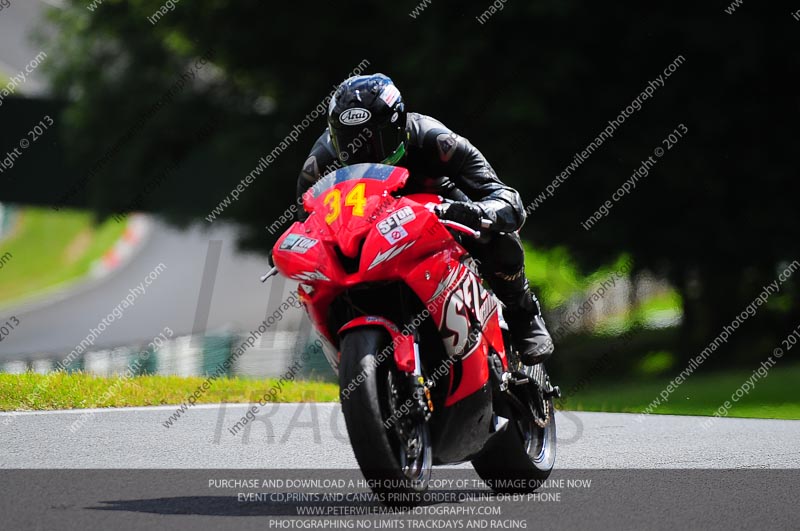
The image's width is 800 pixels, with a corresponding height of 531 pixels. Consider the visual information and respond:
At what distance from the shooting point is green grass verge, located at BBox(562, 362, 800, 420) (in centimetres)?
1270

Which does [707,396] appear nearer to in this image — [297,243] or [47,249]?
[297,243]

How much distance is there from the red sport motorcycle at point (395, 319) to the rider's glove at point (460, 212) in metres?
0.05

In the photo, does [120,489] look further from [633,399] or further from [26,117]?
[26,117]

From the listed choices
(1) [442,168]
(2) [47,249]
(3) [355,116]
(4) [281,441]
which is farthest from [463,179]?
(2) [47,249]

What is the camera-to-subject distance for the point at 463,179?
5.89 meters

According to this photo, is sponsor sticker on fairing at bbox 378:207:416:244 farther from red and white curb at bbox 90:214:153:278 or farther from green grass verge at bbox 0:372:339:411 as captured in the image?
red and white curb at bbox 90:214:153:278

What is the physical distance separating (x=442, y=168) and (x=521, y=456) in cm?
150

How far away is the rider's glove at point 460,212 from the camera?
5316 mm

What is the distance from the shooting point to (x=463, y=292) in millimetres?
5480

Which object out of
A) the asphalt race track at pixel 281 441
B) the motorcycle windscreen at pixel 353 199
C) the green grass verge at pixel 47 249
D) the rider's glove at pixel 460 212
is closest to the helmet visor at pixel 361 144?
the motorcycle windscreen at pixel 353 199

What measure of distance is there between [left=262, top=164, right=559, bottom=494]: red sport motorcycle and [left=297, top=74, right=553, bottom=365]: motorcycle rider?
0.18m

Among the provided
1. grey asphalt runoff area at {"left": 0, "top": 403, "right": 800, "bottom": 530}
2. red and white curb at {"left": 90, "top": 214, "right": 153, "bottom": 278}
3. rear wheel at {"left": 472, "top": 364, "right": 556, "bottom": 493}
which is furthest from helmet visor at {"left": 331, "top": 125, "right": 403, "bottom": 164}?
red and white curb at {"left": 90, "top": 214, "right": 153, "bottom": 278}

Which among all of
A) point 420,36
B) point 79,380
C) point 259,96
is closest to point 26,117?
point 259,96

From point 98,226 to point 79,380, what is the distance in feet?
63.6
